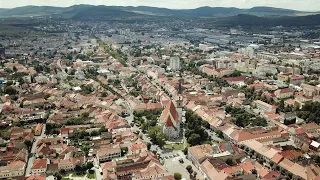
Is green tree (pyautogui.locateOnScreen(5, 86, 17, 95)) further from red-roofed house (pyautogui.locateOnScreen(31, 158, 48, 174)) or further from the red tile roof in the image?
red-roofed house (pyautogui.locateOnScreen(31, 158, 48, 174))

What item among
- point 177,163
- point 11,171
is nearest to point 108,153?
point 177,163

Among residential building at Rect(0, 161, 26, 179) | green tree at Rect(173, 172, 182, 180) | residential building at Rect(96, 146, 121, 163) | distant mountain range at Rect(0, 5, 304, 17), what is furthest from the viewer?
distant mountain range at Rect(0, 5, 304, 17)

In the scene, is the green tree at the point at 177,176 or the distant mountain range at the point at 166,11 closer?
the green tree at the point at 177,176

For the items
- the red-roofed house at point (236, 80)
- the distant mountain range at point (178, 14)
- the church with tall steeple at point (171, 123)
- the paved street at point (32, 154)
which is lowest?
the paved street at point (32, 154)

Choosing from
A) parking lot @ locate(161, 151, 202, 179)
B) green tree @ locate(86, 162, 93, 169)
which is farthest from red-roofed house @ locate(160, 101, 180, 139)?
green tree @ locate(86, 162, 93, 169)

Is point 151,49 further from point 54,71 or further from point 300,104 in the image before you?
point 300,104

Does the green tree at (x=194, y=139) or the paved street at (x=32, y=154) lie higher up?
the green tree at (x=194, y=139)

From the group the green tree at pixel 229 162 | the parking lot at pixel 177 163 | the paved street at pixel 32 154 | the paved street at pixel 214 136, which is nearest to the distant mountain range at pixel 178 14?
the paved street at pixel 214 136

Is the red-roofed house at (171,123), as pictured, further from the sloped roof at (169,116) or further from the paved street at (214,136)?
the paved street at (214,136)
